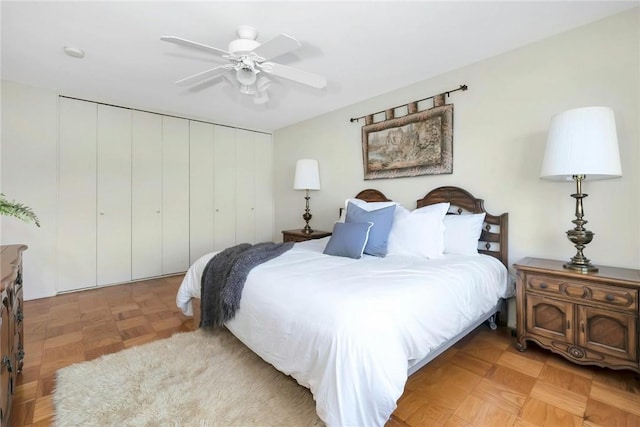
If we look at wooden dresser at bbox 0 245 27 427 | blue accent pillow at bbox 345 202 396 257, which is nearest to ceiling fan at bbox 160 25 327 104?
blue accent pillow at bbox 345 202 396 257

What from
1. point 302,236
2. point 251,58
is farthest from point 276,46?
point 302,236

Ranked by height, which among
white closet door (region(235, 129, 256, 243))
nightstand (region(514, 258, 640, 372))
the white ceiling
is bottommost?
nightstand (region(514, 258, 640, 372))

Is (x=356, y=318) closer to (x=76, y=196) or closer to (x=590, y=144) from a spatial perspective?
(x=590, y=144)

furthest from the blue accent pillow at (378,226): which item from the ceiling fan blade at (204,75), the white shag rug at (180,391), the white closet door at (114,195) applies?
the white closet door at (114,195)

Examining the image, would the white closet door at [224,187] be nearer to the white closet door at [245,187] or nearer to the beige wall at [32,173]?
the white closet door at [245,187]

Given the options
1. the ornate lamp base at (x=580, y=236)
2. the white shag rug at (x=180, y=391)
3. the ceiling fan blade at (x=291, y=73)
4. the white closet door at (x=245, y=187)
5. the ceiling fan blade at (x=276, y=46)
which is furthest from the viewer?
the white closet door at (x=245, y=187)

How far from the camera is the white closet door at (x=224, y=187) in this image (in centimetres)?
456

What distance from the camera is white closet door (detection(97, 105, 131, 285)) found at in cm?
360

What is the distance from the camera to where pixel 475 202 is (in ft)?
8.55

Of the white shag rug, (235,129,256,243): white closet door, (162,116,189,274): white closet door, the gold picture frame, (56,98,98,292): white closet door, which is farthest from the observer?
(235,129,256,243): white closet door

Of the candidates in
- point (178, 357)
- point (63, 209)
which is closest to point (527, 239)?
point (178, 357)

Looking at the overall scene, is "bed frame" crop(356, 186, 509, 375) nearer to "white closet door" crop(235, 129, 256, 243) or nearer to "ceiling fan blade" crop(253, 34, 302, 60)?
"ceiling fan blade" crop(253, 34, 302, 60)

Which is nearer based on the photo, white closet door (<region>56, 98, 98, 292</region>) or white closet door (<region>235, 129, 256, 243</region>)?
white closet door (<region>56, 98, 98, 292</region>)

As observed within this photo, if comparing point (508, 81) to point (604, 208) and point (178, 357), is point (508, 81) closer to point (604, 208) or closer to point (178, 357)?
point (604, 208)
